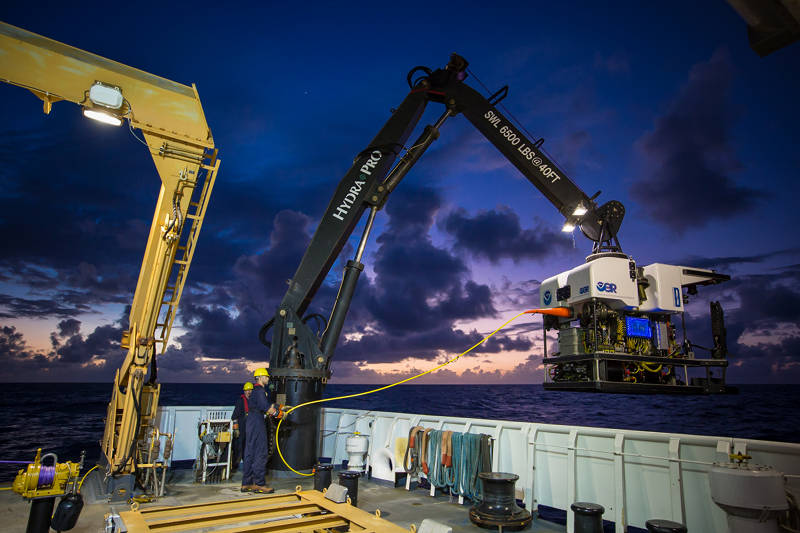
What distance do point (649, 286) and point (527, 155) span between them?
3.73 meters

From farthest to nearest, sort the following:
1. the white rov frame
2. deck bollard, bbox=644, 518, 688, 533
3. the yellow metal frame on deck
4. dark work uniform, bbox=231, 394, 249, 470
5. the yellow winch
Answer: dark work uniform, bbox=231, 394, 249, 470 → the white rov frame → the yellow winch → deck bollard, bbox=644, 518, 688, 533 → the yellow metal frame on deck

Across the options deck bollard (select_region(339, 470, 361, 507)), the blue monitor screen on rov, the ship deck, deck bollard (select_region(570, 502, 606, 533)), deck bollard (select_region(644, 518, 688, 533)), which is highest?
the blue monitor screen on rov

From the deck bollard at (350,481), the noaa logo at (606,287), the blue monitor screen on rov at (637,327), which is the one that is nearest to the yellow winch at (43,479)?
the deck bollard at (350,481)

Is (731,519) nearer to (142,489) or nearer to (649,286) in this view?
(649,286)

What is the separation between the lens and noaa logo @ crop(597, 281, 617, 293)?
611 centimetres

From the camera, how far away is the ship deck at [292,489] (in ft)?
20.3

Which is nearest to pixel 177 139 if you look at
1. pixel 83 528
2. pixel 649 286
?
pixel 83 528

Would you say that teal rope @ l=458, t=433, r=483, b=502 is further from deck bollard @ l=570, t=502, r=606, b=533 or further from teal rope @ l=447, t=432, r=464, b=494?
deck bollard @ l=570, t=502, r=606, b=533

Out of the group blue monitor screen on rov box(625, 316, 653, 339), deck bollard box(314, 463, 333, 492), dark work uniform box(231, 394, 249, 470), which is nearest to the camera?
blue monitor screen on rov box(625, 316, 653, 339)

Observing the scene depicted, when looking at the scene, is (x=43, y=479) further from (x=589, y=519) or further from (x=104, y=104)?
(x=589, y=519)

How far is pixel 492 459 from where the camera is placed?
749 centimetres

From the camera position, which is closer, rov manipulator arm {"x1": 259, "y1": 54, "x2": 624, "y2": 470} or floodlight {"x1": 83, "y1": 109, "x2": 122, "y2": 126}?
floodlight {"x1": 83, "y1": 109, "x2": 122, "y2": 126}

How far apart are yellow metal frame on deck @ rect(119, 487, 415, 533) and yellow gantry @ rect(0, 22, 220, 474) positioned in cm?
343

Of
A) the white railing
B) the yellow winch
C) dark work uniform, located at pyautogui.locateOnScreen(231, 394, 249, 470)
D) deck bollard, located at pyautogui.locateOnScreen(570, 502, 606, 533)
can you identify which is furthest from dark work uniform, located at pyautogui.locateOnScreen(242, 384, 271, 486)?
deck bollard, located at pyautogui.locateOnScreen(570, 502, 606, 533)
